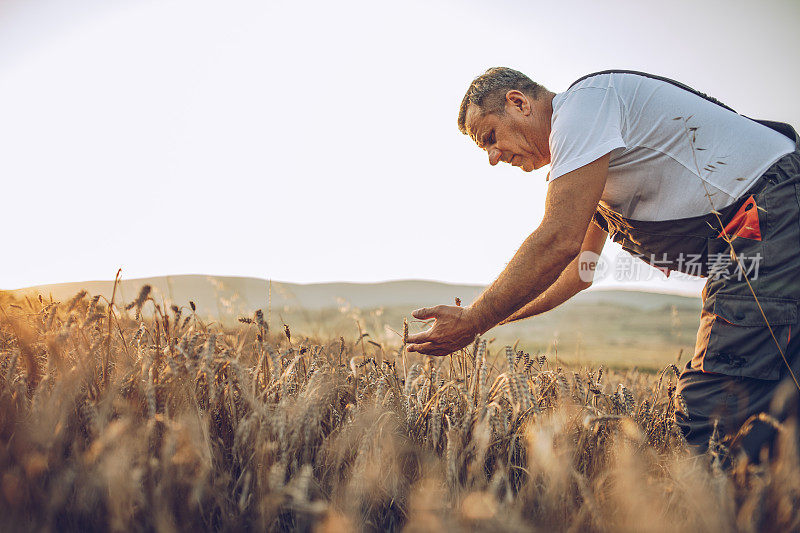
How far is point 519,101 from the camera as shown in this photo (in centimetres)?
263

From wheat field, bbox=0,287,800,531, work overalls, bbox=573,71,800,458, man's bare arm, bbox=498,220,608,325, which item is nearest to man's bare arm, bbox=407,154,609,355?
wheat field, bbox=0,287,800,531

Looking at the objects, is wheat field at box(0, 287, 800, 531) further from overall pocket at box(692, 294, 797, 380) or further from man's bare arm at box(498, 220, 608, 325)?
man's bare arm at box(498, 220, 608, 325)

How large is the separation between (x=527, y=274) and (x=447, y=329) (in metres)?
0.43

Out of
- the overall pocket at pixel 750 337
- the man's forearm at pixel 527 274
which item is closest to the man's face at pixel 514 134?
the man's forearm at pixel 527 274

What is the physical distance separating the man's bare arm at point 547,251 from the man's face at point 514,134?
644mm

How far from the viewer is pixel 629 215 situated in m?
2.56

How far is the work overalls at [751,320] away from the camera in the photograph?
82.7 inches

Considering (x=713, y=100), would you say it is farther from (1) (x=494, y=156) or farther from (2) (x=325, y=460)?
(2) (x=325, y=460)

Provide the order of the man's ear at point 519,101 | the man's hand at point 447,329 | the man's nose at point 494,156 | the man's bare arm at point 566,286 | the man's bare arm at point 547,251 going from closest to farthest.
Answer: the man's bare arm at point 547,251 → the man's hand at point 447,329 → the man's ear at point 519,101 → the man's nose at point 494,156 → the man's bare arm at point 566,286

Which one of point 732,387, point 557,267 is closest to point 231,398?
point 557,267

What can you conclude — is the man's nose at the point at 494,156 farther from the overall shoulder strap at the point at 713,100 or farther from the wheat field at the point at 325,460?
the wheat field at the point at 325,460

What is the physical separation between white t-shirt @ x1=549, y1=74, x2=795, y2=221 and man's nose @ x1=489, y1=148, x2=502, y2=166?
0.46 meters

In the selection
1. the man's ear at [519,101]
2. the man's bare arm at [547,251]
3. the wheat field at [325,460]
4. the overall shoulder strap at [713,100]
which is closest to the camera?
the wheat field at [325,460]

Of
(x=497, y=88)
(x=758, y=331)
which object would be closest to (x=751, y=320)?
(x=758, y=331)
